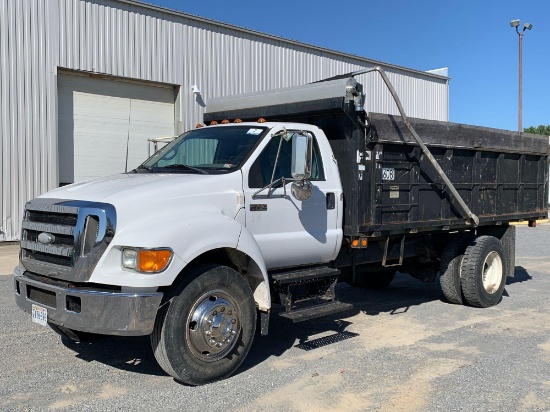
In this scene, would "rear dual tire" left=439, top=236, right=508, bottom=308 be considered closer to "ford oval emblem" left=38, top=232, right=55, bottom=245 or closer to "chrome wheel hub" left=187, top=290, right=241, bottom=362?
"chrome wheel hub" left=187, top=290, right=241, bottom=362

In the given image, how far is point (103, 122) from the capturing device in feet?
52.1

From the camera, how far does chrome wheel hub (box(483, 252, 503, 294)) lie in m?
8.63

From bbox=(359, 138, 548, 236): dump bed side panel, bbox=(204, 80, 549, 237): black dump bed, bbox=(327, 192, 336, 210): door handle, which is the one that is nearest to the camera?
bbox=(327, 192, 336, 210): door handle

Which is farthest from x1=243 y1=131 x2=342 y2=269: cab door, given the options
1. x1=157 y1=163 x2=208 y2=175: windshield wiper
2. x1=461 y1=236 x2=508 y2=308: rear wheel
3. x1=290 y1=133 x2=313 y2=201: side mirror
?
x1=461 y1=236 x2=508 y2=308: rear wheel

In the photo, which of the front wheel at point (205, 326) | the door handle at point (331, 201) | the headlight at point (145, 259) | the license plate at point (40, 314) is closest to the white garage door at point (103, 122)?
the door handle at point (331, 201)

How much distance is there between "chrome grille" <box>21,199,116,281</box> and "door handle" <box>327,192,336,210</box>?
249 centimetres

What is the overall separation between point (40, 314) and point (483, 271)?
6.11 meters

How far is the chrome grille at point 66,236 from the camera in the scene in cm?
465

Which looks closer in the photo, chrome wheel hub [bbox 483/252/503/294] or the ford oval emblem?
the ford oval emblem

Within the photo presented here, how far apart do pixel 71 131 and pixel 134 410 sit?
39.8ft

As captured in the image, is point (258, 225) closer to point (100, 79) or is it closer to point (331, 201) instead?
point (331, 201)

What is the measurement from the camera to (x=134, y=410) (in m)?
4.51

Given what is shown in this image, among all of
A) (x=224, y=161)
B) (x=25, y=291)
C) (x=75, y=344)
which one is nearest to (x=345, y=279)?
(x=224, y=161)

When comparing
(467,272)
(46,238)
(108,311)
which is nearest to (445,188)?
(467,272)
